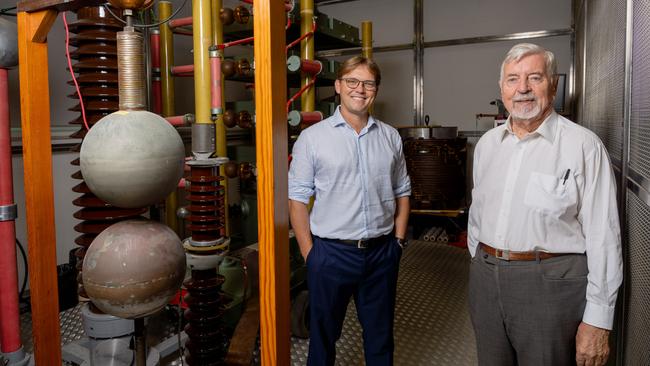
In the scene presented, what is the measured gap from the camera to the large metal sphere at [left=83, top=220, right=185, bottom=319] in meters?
1.25

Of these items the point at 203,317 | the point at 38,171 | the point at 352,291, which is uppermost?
the point at 38,171

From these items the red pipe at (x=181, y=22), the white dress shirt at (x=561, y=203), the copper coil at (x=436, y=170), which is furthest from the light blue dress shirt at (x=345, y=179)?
the copper coil at (x=436, y=170)

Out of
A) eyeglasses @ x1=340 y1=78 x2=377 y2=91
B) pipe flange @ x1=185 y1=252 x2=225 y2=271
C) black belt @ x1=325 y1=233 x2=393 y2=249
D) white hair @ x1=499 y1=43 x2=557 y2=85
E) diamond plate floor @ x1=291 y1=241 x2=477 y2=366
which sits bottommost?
diamond plate floor @ x1=291 y1=241 x2=477 y2=366

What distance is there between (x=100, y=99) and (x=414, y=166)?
12.3 ft

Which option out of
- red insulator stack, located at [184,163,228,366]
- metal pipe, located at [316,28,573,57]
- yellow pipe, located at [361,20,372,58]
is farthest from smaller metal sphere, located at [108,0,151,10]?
metal pipe, located at [316,28,573,57]

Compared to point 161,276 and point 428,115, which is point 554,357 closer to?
point 161,276

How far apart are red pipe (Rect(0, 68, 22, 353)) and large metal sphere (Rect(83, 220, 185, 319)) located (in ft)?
4.47

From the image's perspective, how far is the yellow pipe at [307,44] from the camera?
328cm

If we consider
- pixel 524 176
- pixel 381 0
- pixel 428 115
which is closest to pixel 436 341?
pixel 524 176

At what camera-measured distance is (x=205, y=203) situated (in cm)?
230

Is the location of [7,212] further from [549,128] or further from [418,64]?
[418,64]

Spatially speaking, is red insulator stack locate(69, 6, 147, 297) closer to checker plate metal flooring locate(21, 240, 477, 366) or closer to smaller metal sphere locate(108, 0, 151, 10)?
smaller metal sphere locate(108, 0, 151, 10)

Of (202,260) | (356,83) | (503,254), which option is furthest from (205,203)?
(503,254)

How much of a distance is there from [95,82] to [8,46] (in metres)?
0.72
